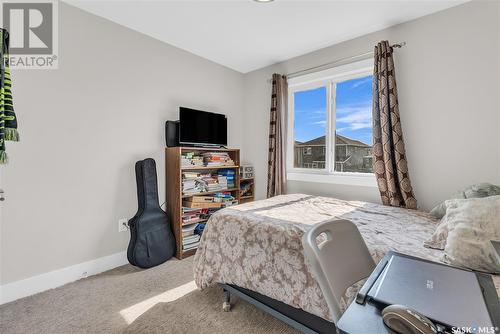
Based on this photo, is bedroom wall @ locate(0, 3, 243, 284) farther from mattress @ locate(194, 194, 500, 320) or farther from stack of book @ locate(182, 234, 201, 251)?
mattress @ locate(194, 194, 500, 320)

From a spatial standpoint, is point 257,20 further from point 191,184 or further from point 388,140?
point 191,184

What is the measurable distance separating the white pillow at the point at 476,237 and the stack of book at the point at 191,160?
2.35 m

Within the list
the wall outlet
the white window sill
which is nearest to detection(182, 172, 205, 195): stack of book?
the wall outlet

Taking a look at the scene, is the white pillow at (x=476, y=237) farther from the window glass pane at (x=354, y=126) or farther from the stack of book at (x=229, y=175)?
the stack of book at (x=229, y=175)

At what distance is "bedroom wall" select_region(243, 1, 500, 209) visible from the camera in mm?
1944

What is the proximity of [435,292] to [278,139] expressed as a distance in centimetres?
264

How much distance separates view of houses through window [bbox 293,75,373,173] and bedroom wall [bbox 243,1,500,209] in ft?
1.23

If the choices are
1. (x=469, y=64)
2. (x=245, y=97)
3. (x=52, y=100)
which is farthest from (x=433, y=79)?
(x=52, y=100)

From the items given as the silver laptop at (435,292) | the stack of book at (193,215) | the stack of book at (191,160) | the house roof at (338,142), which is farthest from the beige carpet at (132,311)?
the house roof at (338,142)

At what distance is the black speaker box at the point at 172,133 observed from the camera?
278 centimetres

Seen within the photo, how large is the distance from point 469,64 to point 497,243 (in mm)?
1760

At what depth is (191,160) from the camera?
2812 millimetres

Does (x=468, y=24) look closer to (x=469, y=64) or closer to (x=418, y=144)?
(x=469, y=64)

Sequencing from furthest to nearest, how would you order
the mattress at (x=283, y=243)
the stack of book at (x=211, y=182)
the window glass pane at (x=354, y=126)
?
1. the stack of book at (x=211, y=182)
2. the window glass pane at (x=354, y=126)
3. the mattress at (x=283, y=243)
